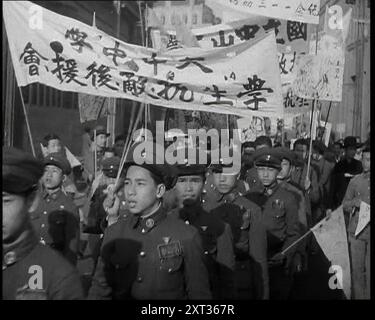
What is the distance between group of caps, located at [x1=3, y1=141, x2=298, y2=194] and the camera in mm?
2798

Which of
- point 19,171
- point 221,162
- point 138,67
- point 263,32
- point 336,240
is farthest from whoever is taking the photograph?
point 263,32

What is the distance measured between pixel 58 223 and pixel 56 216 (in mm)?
59

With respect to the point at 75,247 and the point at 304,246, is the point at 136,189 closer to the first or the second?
the point at 75,247

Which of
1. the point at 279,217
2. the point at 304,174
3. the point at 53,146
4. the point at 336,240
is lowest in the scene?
the point at 336,240

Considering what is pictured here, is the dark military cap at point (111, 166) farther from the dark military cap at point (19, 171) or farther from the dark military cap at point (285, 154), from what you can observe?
the dark military cap at point (19, 171)

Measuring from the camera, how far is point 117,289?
11.6ft

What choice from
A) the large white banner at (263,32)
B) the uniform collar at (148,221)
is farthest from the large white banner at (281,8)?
the uniform collar at (148,221)

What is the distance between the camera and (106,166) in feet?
20.4

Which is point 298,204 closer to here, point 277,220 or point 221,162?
point 277,220

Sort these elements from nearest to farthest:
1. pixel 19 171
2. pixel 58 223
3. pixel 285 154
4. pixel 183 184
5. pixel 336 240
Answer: pixel 19 171, pixel 183 184, pixel 58 223, pixel 336 240, pixel 285 154

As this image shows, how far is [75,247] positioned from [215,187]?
1.36 meters

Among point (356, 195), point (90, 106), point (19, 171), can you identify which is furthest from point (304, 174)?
point (19, 171)

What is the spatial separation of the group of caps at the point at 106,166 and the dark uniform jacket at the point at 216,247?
32cm
